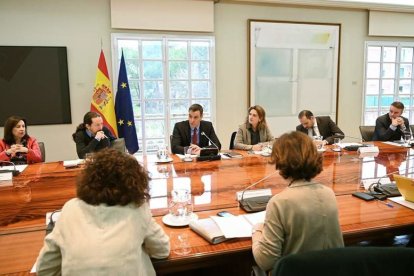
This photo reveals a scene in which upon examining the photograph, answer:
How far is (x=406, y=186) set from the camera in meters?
1.76

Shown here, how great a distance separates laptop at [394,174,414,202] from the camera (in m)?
1.73

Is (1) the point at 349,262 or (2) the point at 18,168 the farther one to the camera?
(2) the point at 18,168

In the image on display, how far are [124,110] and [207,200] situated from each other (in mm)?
2747

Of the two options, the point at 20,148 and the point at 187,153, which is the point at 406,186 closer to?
the point at 187,153

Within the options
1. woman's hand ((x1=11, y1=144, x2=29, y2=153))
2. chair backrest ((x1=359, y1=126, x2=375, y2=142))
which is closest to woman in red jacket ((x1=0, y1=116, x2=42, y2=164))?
woman's hand ((x1=11, y1=144, x2=29, y2=153))

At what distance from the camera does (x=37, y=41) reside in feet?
13.4

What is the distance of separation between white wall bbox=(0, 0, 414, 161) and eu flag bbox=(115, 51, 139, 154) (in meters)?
0.27

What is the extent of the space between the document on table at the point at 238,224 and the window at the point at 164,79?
3247 millimetres

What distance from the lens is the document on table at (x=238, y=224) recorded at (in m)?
1.38

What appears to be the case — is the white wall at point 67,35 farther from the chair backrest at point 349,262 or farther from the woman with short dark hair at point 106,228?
the chair backrest at point 349,262

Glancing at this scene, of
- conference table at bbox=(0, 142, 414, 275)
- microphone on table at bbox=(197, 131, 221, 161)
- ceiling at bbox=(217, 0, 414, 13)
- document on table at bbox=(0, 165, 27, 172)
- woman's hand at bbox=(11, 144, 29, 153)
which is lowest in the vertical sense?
conference table at bbox=(0, 142, 414, 275)

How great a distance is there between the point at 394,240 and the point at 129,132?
320cm

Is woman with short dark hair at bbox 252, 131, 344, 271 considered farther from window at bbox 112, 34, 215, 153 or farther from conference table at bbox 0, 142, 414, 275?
window at bbox 112, 34, 215, 153

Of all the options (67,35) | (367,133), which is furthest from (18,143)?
(367,133)
